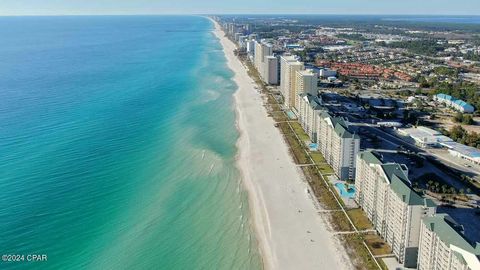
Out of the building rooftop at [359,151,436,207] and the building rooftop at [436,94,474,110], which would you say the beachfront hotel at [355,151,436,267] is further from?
the building rooftop at [436,94,474,110]

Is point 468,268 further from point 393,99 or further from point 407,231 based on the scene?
point 393,99

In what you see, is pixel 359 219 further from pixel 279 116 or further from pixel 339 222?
pixel 279 116

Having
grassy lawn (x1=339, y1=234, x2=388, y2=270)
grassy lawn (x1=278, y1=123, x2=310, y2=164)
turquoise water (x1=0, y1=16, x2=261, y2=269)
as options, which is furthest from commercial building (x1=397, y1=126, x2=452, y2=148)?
grassy lawn (x1=339, y1=234, x2=388, y2=270)

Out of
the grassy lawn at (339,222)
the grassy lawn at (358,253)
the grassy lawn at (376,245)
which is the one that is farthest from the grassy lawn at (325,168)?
the grassy lawn at (376,245)

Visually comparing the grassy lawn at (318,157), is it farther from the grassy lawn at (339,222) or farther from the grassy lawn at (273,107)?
the grassy lawn at (273,107)

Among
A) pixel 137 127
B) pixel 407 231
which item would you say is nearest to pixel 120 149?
pixel 137 127
